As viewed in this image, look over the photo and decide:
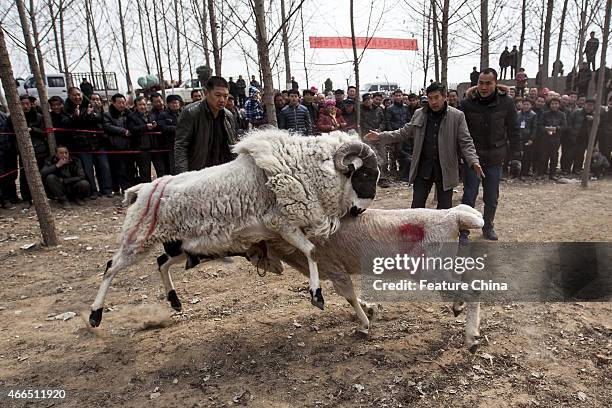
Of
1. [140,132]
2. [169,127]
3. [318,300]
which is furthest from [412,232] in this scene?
[140,132]

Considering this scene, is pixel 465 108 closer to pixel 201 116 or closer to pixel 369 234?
pixel 369 234

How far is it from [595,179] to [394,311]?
29.5 feet

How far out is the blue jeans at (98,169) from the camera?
9199 mm

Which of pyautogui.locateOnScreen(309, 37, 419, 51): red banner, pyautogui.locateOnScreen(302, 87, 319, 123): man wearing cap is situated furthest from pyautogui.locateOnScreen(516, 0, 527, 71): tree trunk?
pyautogui.locateOnScreen(302, 87, 319, 123): man wearing cap

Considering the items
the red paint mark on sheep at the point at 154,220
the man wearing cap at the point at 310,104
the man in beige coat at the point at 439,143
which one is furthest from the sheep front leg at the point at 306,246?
the man wearing cap at the point at 310,104

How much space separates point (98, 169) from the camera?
9.41 meters

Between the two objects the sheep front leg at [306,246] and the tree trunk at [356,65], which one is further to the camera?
the tree trunk at [356,65]

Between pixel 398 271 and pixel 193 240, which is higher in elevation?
pixel 193 240

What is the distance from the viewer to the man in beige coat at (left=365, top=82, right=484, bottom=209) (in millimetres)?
5266

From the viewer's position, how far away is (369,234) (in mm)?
3814

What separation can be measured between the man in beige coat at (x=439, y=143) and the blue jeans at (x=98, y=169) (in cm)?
661

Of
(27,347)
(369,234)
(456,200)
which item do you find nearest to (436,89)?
(369,234)

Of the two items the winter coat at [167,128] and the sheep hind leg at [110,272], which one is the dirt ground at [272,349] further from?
the winter coat at [167,128]

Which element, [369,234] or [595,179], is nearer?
[369,234]
